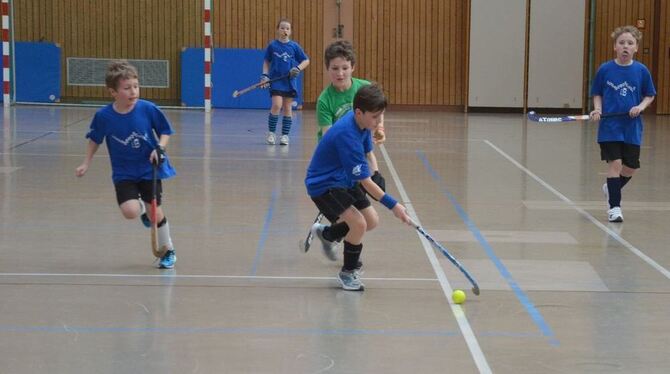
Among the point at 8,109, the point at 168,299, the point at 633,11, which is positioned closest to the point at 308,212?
the point at 168,299

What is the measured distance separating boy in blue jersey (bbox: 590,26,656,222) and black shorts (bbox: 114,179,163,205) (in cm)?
401

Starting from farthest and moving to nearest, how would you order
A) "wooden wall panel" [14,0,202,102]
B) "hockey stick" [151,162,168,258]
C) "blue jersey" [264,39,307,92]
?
"wooden wall panel" [14,0,202,102], "blue jersey" [264,39,307,92], "hockey stick" [151,162,168,258]

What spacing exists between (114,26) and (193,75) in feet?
6.58

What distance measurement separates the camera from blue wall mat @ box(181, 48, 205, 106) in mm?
22031

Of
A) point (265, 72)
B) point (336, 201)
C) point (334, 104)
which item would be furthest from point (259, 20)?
point (336, 201)

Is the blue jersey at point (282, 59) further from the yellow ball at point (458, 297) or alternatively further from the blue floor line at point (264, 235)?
the yellow ball at point (458, 297)

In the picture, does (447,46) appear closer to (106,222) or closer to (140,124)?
(106,222)

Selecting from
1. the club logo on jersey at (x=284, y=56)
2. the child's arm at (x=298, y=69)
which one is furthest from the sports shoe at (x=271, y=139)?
the club logo on jersey at (x=284, y=56)

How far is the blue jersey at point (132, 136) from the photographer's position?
730 cm

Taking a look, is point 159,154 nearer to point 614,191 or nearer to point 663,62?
point 614,191

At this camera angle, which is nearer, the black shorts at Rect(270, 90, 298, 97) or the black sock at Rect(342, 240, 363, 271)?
the black sock at Rect(342, 240, 363, 271)

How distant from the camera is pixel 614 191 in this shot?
9.50 meters

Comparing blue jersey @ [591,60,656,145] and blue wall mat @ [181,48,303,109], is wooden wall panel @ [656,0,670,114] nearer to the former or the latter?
blue wall mat @ [181,48,303,109]

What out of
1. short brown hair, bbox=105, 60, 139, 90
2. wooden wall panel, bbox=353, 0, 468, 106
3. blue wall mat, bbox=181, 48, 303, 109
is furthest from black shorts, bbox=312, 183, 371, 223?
wooden wall panel, bbox=353, 0, 468, 106
